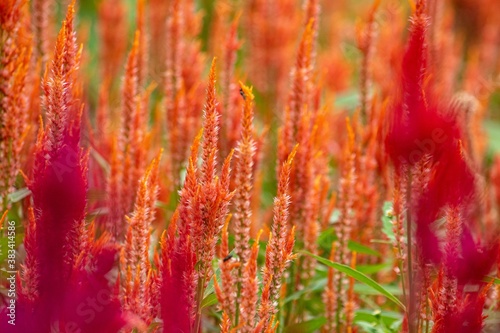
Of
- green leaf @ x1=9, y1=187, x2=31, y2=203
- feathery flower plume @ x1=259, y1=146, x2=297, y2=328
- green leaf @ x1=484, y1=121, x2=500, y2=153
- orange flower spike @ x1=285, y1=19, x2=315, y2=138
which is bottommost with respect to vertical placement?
feathery flower plume @ x1=259, y1=146, x2=297, y2=328

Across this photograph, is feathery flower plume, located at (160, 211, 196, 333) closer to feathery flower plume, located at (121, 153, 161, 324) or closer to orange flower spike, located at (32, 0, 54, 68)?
feathery flower plume, located at (121, 153, 161, 324)

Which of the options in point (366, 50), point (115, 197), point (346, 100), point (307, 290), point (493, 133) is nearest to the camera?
point (115, 197)

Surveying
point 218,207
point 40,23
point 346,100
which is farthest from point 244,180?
point 346,100

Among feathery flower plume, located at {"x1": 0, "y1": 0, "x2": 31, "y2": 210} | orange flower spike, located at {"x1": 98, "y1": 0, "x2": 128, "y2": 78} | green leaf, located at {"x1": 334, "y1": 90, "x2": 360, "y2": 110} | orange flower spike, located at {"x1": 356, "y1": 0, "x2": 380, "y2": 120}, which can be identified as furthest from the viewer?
green leaf, located at {"x1": 334, "y1": 90, "x2": 360, "y2": 110}

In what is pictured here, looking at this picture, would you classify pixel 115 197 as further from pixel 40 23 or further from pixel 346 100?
pixel 346 100

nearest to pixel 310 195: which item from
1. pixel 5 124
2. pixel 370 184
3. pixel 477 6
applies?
pixel 370 184

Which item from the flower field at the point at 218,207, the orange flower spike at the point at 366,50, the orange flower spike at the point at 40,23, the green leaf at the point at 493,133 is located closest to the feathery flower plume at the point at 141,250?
the flower field at the point at 218,207

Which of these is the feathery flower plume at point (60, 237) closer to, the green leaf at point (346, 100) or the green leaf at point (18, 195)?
the green leaf at point (18, 195)

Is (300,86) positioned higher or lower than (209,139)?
higher

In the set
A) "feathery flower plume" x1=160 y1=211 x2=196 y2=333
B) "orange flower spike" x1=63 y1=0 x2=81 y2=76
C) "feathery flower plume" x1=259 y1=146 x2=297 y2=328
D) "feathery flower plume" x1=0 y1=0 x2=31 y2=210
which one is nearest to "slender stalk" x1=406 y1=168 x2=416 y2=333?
"feathery flower plume" x1=259 y1=146 x2=297 y2=328
